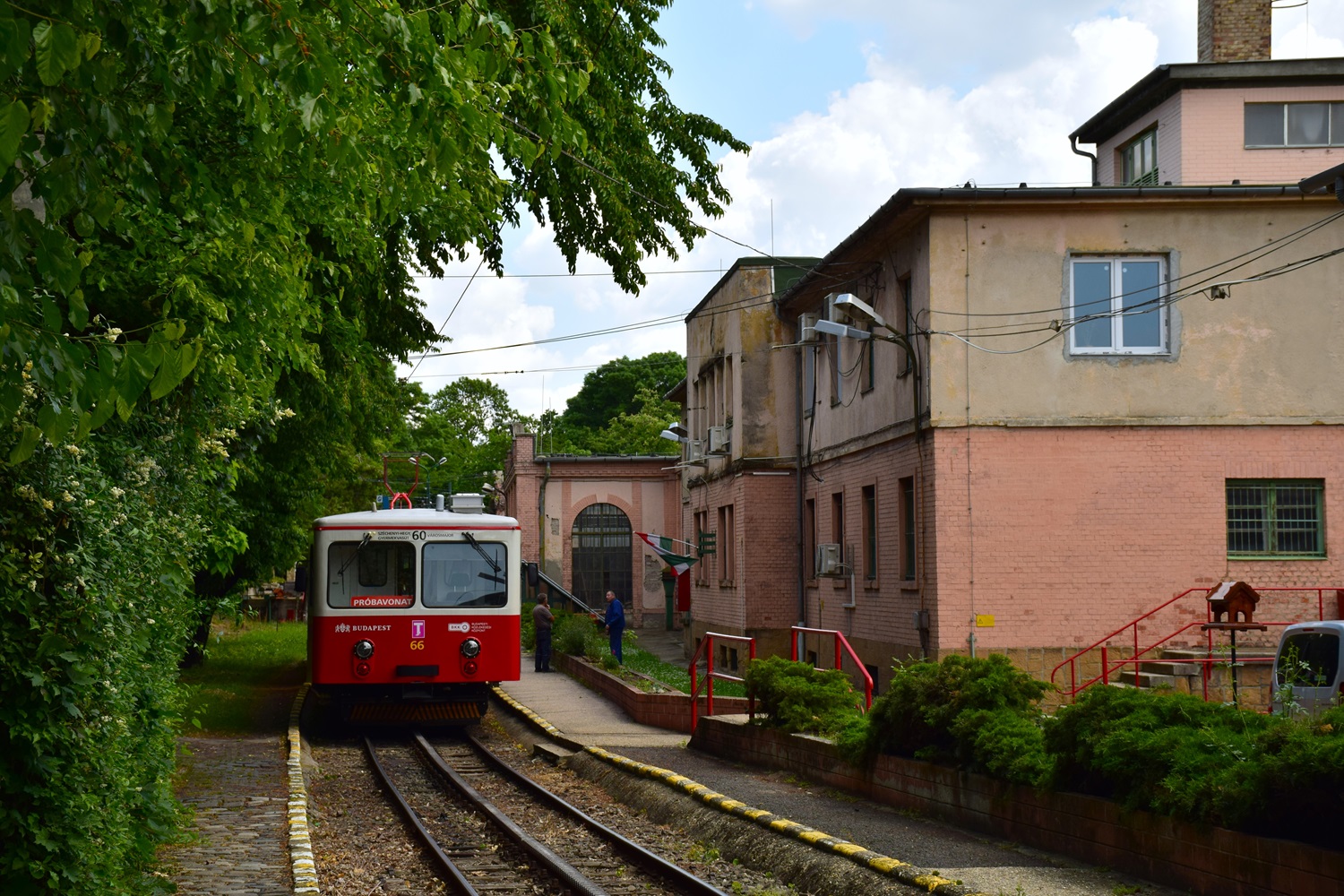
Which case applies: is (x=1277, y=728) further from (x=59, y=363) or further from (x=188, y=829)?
(x=188, y=829)

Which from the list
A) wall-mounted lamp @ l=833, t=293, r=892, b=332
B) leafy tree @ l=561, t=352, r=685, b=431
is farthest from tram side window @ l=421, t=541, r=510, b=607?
leafy tree @ l=561, t=352, r=685, b=431

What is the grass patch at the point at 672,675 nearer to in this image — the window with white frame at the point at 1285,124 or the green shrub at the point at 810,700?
the green shrub at the point at 810,700

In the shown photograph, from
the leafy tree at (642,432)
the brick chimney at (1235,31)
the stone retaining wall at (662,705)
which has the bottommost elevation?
the stone retaining wall at (662,705)

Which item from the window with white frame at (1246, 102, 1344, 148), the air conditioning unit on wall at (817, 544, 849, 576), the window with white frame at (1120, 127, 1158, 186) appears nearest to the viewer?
the air conditioning unit on wall at (817, 544, 849, 576)

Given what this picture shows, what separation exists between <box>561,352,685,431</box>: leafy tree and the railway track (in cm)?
6999

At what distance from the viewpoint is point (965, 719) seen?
11367mm

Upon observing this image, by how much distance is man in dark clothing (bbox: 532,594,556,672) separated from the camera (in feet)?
100

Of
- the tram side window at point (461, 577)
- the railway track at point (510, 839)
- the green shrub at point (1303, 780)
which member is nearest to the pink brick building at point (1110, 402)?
the tram side window at point (461, 577)

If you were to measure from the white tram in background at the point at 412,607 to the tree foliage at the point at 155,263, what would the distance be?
5.30m

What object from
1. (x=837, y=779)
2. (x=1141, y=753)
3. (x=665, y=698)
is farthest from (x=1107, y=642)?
(x=1141, y=753)

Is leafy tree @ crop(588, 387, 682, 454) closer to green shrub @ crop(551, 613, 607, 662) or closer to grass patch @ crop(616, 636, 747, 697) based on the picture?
grass patch @ crop(616, 636, 747, 697)

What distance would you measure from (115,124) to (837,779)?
1067 cm

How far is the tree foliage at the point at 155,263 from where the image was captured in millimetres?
4223

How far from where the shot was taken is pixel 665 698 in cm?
2098
